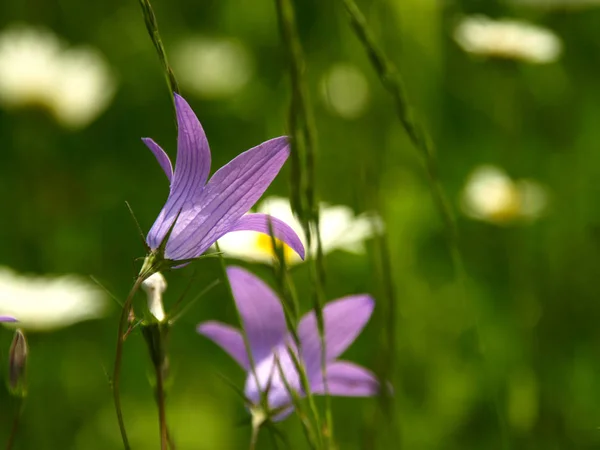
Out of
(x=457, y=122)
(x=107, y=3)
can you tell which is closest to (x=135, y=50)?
(x=107, y=3)

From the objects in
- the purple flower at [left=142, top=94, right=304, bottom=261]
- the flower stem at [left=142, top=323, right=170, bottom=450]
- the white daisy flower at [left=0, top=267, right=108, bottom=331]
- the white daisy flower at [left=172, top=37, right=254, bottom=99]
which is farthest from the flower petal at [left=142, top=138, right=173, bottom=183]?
the white daisy flower at [left=172, top=37, right=254, bottom=99]

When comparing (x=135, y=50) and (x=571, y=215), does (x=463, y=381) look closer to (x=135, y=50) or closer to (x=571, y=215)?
(x=571, y=215)

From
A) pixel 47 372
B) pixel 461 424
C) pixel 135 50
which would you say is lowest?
pixel 461 424

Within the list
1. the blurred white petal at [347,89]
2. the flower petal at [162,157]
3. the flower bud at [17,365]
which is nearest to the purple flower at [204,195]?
the flower petal at [162,157]

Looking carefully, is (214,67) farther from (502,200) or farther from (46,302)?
(46,302)

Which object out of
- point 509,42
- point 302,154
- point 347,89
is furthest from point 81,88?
point 302,154

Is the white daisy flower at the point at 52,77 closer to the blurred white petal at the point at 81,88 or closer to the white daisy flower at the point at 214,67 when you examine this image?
the blurred white petal at the point at 81,88
